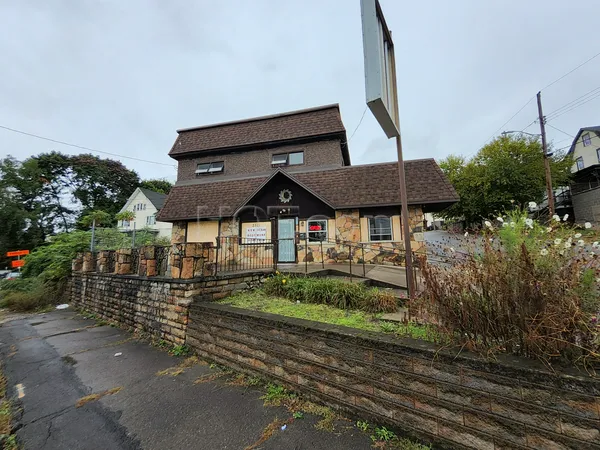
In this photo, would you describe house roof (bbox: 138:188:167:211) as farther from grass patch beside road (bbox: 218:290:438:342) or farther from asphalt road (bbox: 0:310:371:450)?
grass patch beside road (bbox: 218:290:438:342)

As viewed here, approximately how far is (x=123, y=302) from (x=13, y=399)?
3.38 meters

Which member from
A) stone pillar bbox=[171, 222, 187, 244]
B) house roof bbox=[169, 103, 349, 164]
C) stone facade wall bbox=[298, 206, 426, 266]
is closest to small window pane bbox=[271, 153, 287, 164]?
house roof bbox=[169, 103, 349, 164]

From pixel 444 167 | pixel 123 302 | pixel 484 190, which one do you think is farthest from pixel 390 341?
pixel 444 167

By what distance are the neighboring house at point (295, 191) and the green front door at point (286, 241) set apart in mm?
46

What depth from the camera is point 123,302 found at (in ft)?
21.7

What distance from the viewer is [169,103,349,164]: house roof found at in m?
13.9

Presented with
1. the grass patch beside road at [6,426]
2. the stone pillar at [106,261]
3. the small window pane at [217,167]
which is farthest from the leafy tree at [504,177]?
the grass patch beside road at [6,426]

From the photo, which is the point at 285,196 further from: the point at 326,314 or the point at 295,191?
the point at 326,314

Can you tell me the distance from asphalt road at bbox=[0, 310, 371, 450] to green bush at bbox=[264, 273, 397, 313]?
195 cm

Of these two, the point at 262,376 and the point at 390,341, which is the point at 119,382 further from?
the point at 390,341

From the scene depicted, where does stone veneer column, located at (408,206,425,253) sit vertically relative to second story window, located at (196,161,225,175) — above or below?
below

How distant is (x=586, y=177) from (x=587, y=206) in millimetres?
4176

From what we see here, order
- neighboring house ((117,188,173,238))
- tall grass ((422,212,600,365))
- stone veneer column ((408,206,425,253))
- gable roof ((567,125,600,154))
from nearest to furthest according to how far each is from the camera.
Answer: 1. tall grass ((422,212,600,365))
2. stone veneer column ((408,206,425,253))
3. gable roof ((567,125,600,154))
4. neighboring house ((117,188,173,238))

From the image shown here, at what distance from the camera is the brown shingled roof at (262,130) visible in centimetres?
1393
